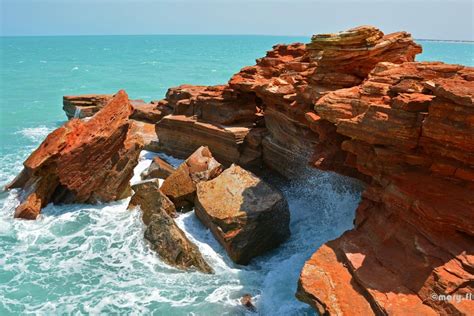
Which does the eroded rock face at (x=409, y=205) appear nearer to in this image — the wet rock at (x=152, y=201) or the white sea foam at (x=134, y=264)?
the white sea foam at (x=134, y=264)

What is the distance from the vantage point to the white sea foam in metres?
11.4

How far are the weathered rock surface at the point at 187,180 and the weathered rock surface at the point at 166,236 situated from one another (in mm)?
581

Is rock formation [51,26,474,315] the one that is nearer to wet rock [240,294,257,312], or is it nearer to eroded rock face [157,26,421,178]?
eroded rock face [157,26,421,178]

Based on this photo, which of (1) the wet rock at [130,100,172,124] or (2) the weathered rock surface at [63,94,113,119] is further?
(2) the weathered rock surface at [63,94,113,119]

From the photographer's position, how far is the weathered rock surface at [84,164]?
53.1ft

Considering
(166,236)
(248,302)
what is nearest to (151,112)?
(166,236)

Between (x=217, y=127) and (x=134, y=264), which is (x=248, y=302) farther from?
(x=217, y=127)

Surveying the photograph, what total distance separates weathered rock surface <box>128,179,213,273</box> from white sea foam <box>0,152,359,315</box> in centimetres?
29

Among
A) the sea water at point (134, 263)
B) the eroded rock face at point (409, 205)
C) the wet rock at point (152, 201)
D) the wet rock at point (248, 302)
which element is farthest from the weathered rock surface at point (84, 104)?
the eroded rock face at point (409, 205)

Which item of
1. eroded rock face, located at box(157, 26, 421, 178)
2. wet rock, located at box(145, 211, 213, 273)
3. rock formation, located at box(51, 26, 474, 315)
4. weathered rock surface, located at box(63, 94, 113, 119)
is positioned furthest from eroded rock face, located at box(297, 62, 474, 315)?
weathered rock surface, located at box(63, 94, 113, 119)

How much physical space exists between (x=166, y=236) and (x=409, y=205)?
7526mm

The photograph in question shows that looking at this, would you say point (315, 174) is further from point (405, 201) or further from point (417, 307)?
point (417, 307)

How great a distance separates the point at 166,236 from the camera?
43.9 ft

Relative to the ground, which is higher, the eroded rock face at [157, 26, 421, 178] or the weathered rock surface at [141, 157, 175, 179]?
the eroded rock face at [157, 26, 421, 178]
